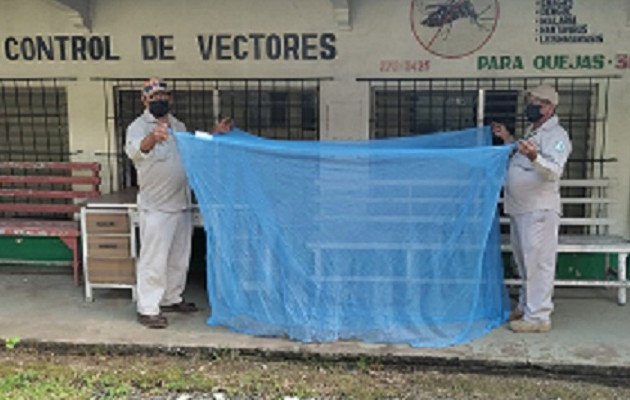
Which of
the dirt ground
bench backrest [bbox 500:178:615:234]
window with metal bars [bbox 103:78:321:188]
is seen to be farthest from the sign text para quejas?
the dirt ground

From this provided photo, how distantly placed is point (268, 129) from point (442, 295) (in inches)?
97.2

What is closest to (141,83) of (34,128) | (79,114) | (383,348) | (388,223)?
(79,114)

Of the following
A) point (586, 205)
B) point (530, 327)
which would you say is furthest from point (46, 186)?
point (586, 205)

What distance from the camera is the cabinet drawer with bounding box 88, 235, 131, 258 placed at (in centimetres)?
509

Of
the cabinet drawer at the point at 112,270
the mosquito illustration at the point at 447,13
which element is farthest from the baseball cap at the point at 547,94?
the cabinet drawer at the point at 112,270

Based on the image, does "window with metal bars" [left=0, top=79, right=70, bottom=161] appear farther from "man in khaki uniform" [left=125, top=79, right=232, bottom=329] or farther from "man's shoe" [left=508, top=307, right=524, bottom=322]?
"man's shoe" [left=508, top=307, right=524, bottom=322]

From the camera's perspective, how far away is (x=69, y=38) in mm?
5914

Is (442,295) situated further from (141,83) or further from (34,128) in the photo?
(34,128)

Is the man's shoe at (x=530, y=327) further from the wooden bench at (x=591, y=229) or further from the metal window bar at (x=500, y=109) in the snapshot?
the metal window bar at (x=500, y=109)

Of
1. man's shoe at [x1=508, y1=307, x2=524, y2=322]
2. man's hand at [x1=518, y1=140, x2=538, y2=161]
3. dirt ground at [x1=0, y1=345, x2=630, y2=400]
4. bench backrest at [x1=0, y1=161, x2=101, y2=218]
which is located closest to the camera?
dirt ground at [x1=0, y1=345, x2=630, y2=400]

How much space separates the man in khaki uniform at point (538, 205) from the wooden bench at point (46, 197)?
12.0 feet

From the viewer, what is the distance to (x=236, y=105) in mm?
5930

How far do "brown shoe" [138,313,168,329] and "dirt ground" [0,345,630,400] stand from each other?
14.6 inches

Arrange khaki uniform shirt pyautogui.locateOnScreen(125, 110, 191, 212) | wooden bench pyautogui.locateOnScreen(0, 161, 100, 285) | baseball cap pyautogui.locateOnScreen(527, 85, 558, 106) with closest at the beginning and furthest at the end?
baseball cap pyautogui.locateOnScreen(527, 85, 558, 106) < khaki uniform shirt pyautogui.locateOnScreen(125, 110, 191, 212) < wooden bench pyautogui.locateOnScreen(0, 161, 100, 285)
